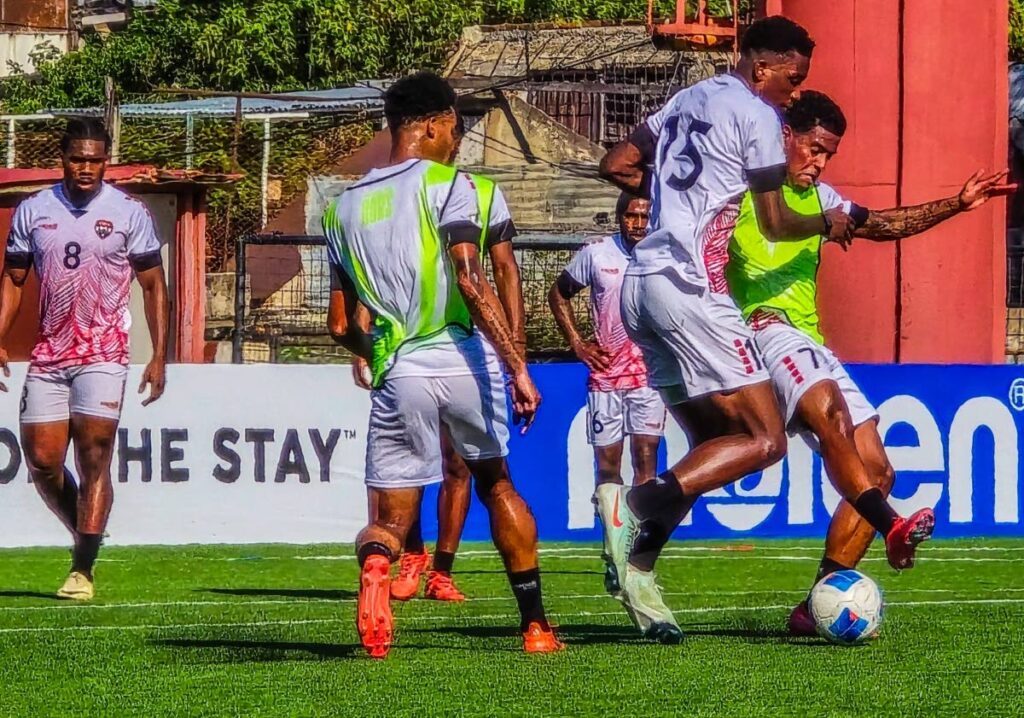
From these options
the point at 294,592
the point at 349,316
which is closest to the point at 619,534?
the point at 349,316

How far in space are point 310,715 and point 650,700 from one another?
986 millimetres

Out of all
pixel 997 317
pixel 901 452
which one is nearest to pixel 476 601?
pixel 901 452

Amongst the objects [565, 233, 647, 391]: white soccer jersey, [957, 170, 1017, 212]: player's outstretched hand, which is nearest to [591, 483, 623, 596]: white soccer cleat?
[957, 170, 1017, 212]: player's outstretched hand

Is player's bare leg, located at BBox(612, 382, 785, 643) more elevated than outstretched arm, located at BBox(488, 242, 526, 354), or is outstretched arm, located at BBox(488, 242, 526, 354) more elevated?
outstretched arm, located at BBox(488, 242, 526, 354)

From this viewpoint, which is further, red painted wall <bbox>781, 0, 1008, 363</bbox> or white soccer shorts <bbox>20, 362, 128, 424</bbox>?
red painted wall <bbox>781, 0, 1008, 363</bbox>

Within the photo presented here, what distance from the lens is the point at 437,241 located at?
7176 millimetres

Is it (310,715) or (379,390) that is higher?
(379,390)

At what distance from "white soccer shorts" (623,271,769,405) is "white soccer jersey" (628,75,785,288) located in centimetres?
6

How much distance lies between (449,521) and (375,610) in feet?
10.2

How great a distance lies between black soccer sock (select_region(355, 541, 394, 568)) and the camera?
703 cm

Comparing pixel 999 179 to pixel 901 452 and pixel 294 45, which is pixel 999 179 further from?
pixel 294 45

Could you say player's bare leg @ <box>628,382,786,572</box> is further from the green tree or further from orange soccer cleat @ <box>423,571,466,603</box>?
the green tree

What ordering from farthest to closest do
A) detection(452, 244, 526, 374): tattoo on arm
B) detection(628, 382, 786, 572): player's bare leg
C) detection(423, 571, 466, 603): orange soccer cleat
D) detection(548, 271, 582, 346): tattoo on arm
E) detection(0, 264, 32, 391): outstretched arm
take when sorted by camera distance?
detection(548, 271, 582, 346): tattoo on arm, detection(0, 264, 32, 391): outstretched arm, detection(423, 571, 466, 603): orange soccer cleat, detection(628, 382, 786, 572): player's bare leg, detection(452, 244, 526, 374): tattoo on arm

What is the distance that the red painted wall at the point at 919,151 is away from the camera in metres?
19.7
